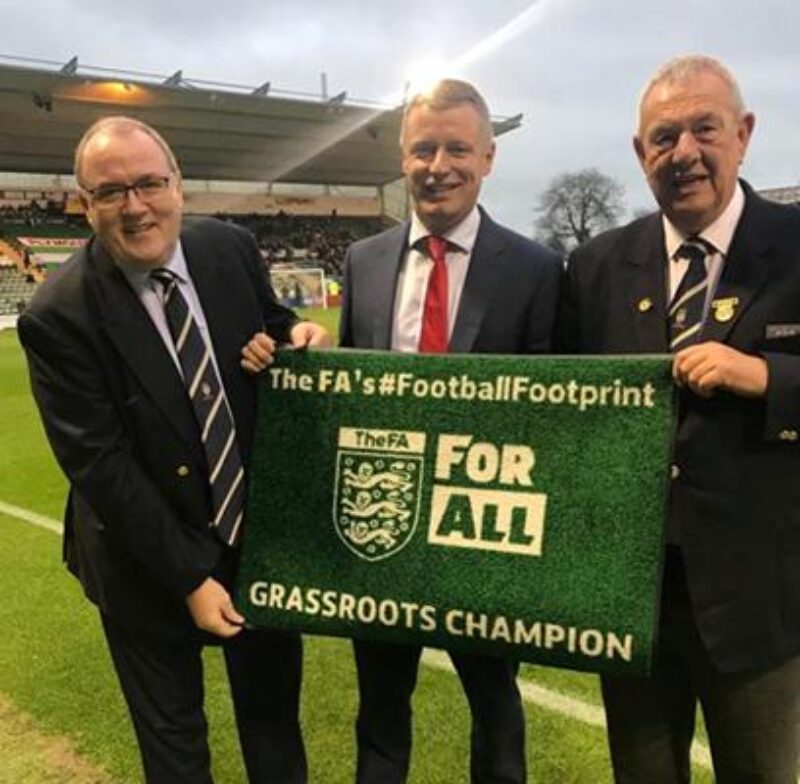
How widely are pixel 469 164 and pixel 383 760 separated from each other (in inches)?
68.4

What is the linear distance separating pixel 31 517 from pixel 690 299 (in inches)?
214

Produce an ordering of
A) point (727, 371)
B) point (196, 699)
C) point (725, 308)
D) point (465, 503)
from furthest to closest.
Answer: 1. point (196, 699)
2. point (465, 503)
3. point (725, 308)
4. point (727, 371)

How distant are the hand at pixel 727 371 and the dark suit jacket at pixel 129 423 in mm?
1158

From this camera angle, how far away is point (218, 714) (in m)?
3.39

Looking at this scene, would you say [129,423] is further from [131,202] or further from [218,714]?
[218,714]

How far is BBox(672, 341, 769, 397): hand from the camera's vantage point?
175 cm

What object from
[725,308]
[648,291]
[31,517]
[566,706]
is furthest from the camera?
[31,517]

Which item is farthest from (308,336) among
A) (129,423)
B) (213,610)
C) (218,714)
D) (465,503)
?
(218,714)

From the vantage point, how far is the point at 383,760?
2594mm

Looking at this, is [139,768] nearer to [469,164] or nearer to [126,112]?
[469,164]

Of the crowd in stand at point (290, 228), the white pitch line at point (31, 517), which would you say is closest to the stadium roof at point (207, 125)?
the crowd in stand at point (290, 228)

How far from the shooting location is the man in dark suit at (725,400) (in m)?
1.80

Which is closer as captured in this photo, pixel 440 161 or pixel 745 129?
pixel 745 129

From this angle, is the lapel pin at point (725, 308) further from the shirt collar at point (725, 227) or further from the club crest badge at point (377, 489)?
the club crest badge at point (377, 489)
